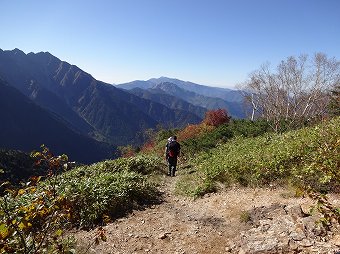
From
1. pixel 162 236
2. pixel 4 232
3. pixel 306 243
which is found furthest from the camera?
pixel 162 236

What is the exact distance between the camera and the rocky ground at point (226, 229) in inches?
250

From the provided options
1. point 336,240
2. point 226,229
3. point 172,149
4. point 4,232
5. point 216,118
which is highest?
point 216,118

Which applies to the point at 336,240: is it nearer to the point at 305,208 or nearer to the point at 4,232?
the point at 305,208

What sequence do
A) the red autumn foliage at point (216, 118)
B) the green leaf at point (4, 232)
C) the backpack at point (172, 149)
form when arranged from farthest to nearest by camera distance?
1. the red autumn foliage at point (216, 118)
2. the backpack at point (172, 149)
3. the green leaf at point (4, 232)

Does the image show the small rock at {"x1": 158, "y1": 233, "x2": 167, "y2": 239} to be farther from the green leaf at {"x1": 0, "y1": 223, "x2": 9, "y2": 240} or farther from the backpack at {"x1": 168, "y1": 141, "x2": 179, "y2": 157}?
the backpack at {"x1": 168, "y1": 141, "x2": 179, "y2": 157}

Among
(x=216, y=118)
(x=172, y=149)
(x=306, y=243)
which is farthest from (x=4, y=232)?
(x=216, y=118)

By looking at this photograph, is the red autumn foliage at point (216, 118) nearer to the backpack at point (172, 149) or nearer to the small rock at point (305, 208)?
the backpack at point (172, 149)

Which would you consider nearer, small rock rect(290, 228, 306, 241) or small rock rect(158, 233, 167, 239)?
small rock rect(290, 228, 306, 241)

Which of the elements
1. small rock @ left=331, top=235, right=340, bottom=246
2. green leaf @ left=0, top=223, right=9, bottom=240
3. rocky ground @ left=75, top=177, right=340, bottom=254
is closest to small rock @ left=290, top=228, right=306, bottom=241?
rocky ground @ left=75, top=177, right=340, bottom=254

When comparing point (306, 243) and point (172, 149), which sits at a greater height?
point (172, 149)

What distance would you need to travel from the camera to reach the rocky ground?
634 cm

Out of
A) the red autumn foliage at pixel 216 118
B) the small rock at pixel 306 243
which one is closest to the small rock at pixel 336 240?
the small rock at pixel 306 243

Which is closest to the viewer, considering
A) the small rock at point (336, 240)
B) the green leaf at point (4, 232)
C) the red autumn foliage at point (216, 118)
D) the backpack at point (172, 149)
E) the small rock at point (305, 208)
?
the green leaf at point (4, 232)

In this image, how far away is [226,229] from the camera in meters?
7.93
